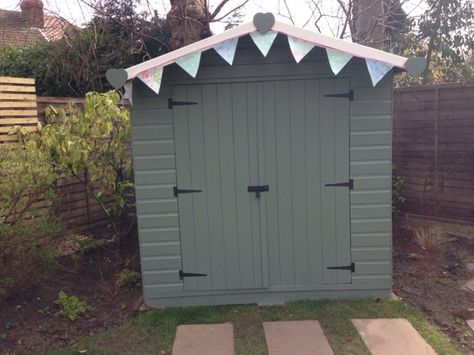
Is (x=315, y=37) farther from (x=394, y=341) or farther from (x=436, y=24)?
(x=436, y=24)

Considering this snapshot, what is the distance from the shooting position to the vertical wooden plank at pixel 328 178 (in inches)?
168

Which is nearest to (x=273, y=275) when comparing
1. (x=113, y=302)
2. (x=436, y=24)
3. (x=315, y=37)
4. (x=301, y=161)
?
(x=301, y=161)

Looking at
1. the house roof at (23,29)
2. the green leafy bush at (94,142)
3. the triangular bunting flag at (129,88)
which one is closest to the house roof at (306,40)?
the triangular bunting flag at (129,88)

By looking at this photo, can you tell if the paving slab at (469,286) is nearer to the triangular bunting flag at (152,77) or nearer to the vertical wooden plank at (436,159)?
the vertical wooden plank at (436,159)

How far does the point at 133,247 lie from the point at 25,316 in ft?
6.18

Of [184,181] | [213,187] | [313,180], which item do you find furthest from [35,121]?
[313,180]

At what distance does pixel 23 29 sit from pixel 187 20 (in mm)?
4512

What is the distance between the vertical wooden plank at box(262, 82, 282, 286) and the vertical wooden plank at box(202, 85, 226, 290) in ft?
1.43

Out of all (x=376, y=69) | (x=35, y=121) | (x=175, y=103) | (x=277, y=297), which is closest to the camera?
(x=376, y=69)

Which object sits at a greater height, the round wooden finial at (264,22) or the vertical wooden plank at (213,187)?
the round wooden finial at (264,22)

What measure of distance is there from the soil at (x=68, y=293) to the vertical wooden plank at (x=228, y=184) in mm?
962

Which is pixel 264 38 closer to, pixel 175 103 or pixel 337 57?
pixel 337 57

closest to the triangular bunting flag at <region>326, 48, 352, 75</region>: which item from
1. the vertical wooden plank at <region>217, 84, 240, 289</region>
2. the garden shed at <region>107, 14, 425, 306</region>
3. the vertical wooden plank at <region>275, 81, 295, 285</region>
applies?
the garden shed at <region>107, 14, 425, 306</region>

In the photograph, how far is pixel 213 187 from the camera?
437 cm
